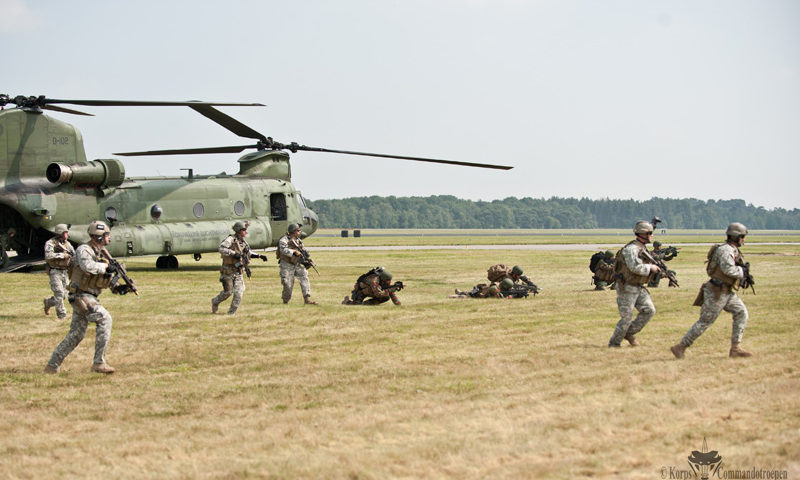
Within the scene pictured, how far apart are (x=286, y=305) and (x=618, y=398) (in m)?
11.0

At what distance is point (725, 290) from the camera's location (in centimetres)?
1202

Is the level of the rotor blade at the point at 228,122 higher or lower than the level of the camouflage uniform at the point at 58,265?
higher

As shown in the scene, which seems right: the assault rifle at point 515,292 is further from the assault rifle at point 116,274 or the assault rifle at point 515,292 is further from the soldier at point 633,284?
the assault rifle at point 116,274

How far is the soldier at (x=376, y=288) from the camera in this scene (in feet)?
63.3

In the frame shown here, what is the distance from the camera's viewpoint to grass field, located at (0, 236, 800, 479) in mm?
7367

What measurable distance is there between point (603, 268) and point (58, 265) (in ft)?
40.5

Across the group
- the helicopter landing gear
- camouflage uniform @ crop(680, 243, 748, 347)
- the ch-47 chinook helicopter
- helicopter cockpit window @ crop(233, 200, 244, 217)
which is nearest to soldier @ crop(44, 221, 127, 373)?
camouflage uniform @ crop(680, 243, 748, 347)

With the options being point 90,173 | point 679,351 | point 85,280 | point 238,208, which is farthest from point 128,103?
point 679,351

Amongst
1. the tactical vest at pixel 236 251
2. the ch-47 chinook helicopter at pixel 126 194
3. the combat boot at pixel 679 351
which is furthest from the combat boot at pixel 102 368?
the ch-47 chinook helicopter at pixel 126 194

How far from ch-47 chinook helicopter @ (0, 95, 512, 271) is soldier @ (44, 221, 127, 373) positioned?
12.1 metres

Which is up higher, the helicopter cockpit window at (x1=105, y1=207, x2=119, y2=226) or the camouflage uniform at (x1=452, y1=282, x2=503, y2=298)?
the helicopter cockpit window at (x1=105, y1=207, x2=119, y2=226)

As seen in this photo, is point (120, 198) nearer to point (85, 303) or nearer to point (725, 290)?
point (85, 303)

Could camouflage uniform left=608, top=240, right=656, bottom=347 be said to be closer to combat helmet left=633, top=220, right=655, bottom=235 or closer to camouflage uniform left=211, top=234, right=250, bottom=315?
combat helmet left=633, top=220, right=655, bottom=235

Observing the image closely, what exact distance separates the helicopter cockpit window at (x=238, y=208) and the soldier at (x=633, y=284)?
20.1 meters
